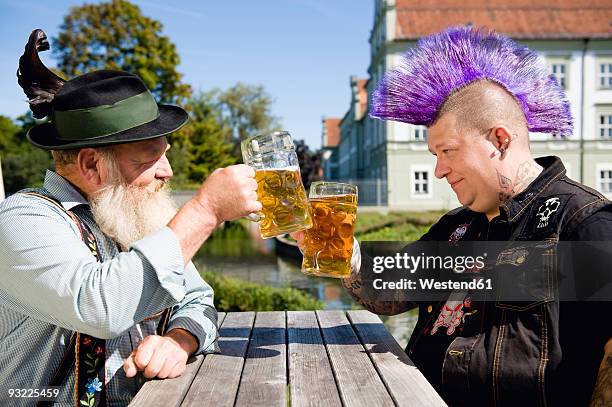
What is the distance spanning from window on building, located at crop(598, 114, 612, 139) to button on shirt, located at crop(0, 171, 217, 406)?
105ft

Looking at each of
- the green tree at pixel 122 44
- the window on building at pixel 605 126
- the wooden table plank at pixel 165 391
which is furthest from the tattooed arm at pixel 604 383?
the window on building at pixel 605 126

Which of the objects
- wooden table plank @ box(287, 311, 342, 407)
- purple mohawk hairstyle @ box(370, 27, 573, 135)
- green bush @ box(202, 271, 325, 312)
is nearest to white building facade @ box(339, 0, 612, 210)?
green bush @ box(202, 271, 325, 312)

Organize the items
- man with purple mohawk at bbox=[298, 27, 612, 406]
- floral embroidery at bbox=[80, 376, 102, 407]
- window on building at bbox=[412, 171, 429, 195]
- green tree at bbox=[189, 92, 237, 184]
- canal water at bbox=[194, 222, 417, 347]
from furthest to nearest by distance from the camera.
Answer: green tree at bbox=[189, 92, 237, 184]
window on building at bbox=[412, 171, 429, 195]
canal water at bbox=[194, 222, 417, 347]
man with purple mohawk at bbox=[298, 27, 612, 406]
floral embroidery at bbox=[80, 376, 102, 407]

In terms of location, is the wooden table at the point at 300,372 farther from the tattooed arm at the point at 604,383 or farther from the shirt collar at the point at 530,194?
the shirt collar at the point at 530,194

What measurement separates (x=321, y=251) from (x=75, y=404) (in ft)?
2.98

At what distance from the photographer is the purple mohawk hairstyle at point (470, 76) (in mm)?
2240

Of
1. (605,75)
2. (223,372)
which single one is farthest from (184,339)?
(605,75)

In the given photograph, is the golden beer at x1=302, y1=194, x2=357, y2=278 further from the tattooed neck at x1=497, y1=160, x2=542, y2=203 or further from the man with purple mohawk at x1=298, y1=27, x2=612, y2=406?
the tattooed neck at x1=497, y1=160, x2=542, y2=203

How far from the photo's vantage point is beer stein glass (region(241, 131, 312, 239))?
1779mm

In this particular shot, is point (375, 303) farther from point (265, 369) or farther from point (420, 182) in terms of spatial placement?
point (420, 182)

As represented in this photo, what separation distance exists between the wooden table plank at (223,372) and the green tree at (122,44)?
2462cm

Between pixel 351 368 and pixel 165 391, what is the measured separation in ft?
1.91

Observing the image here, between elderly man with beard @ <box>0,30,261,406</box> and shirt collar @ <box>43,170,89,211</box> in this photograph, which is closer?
elderly man with beard @ <box>0,30,261,406</box>

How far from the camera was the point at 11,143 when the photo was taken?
4688 cm
